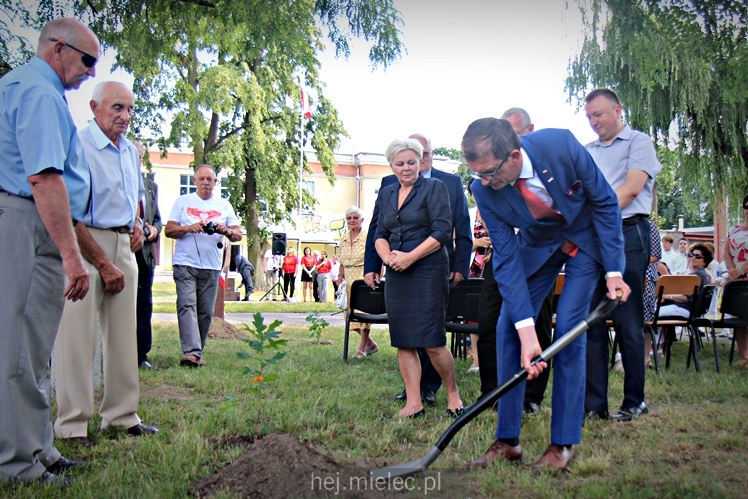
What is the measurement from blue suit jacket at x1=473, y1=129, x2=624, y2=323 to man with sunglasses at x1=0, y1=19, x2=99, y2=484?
2102 millimetres

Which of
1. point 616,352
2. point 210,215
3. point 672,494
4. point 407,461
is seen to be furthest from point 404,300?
point 616,352

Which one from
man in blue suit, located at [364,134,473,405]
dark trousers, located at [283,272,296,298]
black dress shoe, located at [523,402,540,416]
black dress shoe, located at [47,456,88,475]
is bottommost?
dark trousers, located at [283,272,296,298]

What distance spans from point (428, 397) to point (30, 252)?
3.31m

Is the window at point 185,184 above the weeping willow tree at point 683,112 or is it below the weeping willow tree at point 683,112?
above

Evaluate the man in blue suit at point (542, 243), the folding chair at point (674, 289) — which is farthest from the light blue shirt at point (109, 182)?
the folding chair at point (674, 289)

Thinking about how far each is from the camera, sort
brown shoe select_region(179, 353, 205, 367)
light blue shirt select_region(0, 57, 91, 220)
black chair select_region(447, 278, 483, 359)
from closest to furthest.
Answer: light blue shirt select_region(0, 57, 91, 220), black chair select_region(447, 278, 483, 359), brown shoe select_region(179, 353, 205, 367)

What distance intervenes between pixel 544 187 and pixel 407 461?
1611 mm

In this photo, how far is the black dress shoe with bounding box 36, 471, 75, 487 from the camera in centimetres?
328

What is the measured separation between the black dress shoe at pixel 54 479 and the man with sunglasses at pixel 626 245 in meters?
3.31

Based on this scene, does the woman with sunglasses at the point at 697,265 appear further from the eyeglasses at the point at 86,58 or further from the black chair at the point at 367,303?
the eyeglasses at the point at 86,58

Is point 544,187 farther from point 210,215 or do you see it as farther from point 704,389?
point 210,215

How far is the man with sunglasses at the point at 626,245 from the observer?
496 cm

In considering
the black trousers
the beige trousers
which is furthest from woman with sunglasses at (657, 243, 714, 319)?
the beige trousers

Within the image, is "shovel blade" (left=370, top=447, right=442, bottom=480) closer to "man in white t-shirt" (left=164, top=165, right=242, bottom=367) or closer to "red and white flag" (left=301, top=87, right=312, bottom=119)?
"man in white t-shirt" (left=164, top=165, right=242, bottom=367)
